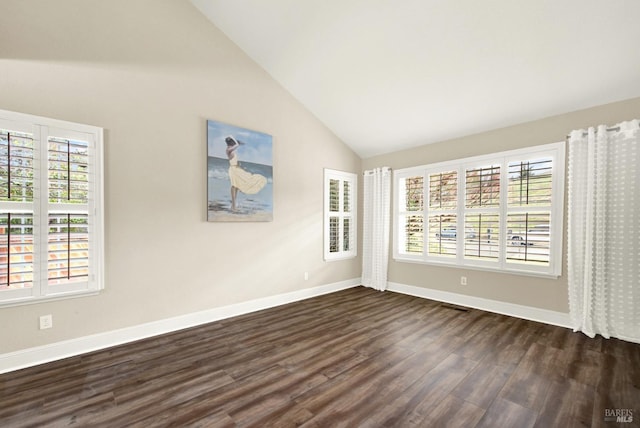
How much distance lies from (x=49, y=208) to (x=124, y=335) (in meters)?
1.43

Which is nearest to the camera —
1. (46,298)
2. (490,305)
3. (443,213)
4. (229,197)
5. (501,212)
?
(46,298)

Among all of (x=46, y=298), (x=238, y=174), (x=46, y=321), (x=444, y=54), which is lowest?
(x=46, y=321)

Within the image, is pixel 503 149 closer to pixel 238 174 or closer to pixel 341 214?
pixel 341 214

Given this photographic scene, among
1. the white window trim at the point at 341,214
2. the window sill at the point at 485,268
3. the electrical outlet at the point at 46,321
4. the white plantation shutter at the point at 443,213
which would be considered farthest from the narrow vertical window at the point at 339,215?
the electrical outlet at the point at 46,321

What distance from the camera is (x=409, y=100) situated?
12.4 feet

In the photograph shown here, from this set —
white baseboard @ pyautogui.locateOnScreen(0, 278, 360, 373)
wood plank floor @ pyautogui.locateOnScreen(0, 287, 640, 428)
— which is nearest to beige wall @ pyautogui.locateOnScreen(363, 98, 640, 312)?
wood plank floor @ pyautogui.locateOnScreen(0, 287, 640, 428)

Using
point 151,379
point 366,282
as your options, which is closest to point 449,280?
point 366,282

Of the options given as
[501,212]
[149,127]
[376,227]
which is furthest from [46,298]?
[501,212]

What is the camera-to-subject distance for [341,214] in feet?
16.9

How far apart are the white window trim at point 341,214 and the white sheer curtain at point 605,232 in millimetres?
3124

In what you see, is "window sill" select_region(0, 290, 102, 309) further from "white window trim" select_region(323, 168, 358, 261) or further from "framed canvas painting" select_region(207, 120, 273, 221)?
"white window trim" select_region(323, 168, 358, 261)

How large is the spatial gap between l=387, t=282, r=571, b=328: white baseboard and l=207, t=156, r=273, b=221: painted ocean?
107 inches

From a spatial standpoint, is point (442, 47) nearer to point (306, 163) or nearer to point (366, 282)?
point (306, 163)

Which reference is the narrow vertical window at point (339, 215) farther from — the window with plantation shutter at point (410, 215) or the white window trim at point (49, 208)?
the white window trim at point (49, 208)
